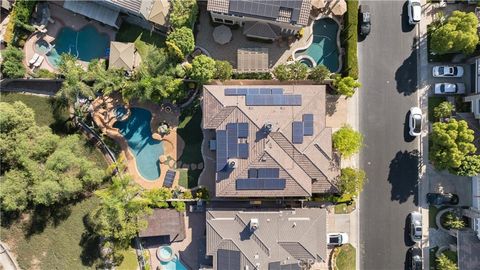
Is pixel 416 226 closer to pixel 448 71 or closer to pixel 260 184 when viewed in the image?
pixel 448 71

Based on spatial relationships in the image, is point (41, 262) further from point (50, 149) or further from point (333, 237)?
point (333, 237)

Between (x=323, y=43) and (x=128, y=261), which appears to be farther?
(x=323, y=43)

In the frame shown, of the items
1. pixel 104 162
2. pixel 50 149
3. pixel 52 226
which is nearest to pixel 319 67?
pixel 104 162

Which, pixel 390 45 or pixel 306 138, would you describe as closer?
pixel 306 138

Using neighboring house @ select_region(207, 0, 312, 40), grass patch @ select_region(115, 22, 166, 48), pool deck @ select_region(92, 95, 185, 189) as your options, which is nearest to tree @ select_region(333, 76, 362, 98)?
neighboring house @ select_region(207, 0, 312, 40)

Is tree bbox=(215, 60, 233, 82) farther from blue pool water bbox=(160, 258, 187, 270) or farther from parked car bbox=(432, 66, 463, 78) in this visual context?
parked car bbox=(432, 66, 463, 78)

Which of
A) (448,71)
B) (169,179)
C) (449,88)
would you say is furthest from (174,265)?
(448,71)
